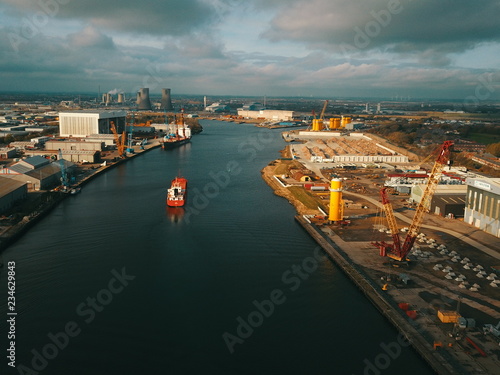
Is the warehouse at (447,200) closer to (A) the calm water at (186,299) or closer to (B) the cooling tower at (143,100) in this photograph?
(A) the calm water at (186,299)

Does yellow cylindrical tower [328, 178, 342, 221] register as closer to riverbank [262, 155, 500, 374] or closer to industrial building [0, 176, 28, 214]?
riverbank [262, 155, 500, 374]

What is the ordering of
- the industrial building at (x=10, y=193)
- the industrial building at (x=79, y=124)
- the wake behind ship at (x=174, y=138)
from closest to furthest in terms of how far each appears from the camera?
the industrial building at (x=10, y=193) < the wake behind ship at (x=174, y=138) < the industrial building at (x=79, y=124)

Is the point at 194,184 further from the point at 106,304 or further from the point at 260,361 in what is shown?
the point at 260,361

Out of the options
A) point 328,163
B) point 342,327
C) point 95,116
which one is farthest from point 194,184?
point 95,116

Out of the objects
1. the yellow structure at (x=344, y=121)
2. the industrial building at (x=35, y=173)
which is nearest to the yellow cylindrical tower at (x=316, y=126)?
the yellow structure at (x=344, y=121)

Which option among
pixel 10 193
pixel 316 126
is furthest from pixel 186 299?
pixel 316 126

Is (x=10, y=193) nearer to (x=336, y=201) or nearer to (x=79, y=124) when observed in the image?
(x=336, y=201)

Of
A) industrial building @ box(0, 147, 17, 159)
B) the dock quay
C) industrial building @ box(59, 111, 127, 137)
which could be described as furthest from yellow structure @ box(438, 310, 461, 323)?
industrial building @ box(59, 111, 127, 137)
